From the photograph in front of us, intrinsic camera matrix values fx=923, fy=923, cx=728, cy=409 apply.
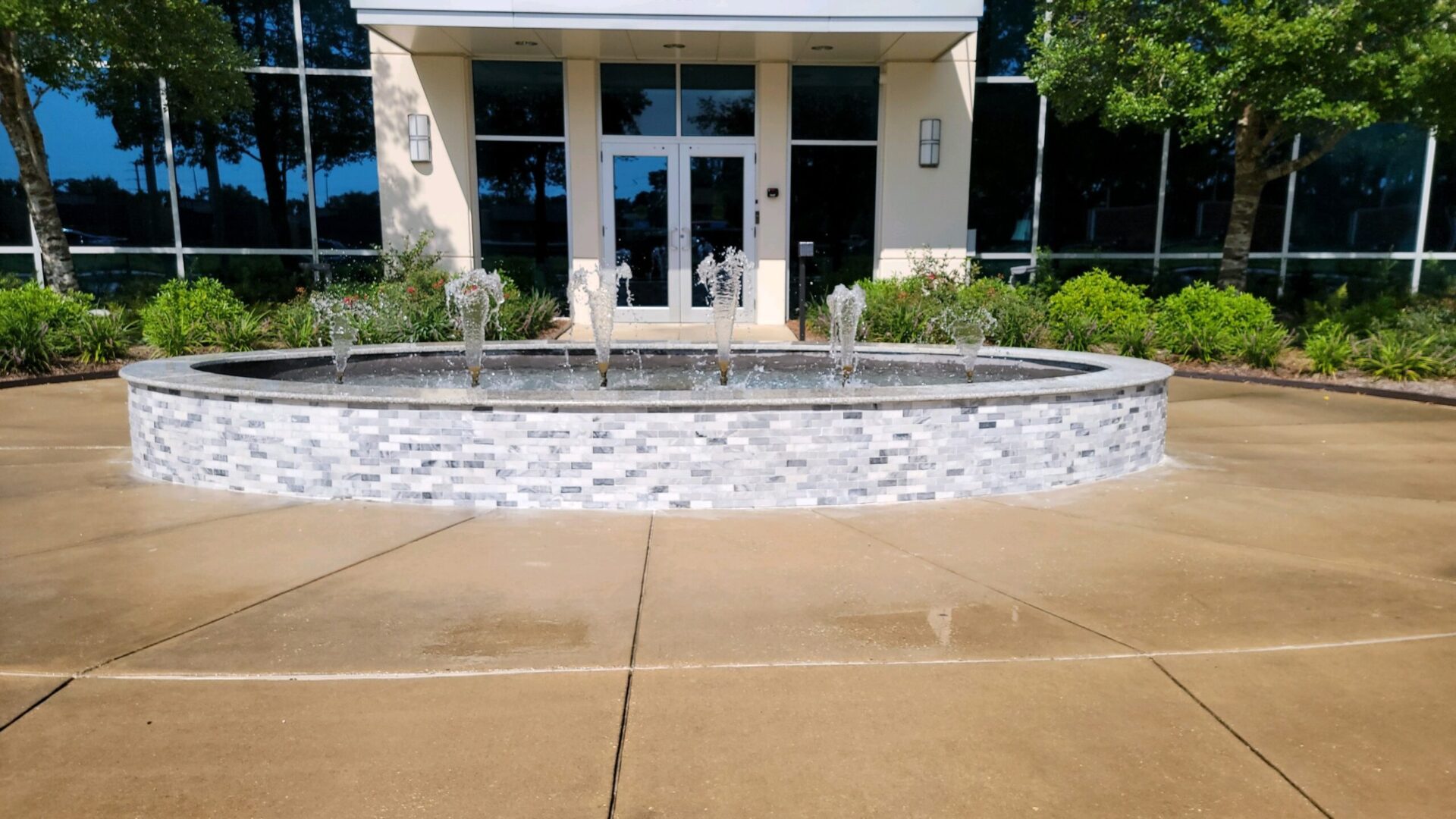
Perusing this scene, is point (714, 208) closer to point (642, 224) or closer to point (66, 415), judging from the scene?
point (642, 224)

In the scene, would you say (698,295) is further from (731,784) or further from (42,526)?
(731,784)

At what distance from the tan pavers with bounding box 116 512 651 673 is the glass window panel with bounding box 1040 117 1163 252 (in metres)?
12.3

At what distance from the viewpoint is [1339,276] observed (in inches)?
575

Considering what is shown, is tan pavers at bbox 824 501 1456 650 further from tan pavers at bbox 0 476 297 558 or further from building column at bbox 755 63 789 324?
building column at bbox 755 63 789 324

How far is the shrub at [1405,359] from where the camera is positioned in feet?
31.1

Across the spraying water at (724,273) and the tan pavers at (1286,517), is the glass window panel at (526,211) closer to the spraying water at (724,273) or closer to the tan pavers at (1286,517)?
the spraying water at (724,273)

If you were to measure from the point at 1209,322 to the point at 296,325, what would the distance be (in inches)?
430

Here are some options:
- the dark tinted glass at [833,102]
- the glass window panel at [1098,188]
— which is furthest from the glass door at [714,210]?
the glass window panel at [1098,188]

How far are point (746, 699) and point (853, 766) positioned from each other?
1.55ft

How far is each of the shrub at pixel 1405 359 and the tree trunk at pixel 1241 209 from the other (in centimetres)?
209

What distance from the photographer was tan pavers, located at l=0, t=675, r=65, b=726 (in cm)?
281

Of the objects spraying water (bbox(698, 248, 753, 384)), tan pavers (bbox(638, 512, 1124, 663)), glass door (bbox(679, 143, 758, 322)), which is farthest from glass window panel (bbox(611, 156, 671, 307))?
tan pavers (bbox(638, 512, 1124, 663))

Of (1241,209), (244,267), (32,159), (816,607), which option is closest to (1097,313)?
(1241,209)

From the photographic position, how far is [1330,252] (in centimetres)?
1465
